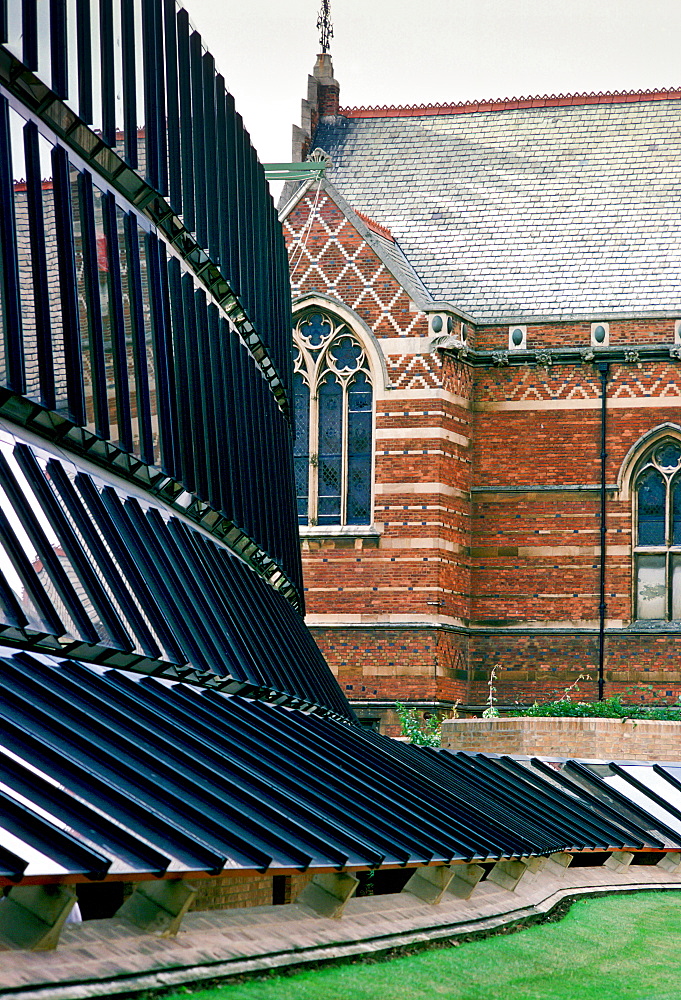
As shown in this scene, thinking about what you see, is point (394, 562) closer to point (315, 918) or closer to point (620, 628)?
point (620, 628)

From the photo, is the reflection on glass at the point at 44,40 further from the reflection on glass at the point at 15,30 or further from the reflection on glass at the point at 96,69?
the reflection on glass at the point at 96,69

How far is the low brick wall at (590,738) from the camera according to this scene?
974 inches

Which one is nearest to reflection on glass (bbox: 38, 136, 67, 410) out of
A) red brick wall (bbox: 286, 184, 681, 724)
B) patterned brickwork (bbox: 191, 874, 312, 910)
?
patterned brickwork (bbox: 191, 874, 312, 910)

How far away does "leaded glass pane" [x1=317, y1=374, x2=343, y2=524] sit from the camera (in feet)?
99.8

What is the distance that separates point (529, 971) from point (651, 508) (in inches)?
768

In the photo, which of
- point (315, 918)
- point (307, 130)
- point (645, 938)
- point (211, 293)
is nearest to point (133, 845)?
point (315, 918)

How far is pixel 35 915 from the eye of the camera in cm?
813

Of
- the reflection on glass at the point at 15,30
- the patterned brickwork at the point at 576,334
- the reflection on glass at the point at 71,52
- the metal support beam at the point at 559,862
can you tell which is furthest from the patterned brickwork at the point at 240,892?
the patterned brickwork at the point at 576,334

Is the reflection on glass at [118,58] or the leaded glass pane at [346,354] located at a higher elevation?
the reflection on glass at [118,58]

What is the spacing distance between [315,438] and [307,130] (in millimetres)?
8712

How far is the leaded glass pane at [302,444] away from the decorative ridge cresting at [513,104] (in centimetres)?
844

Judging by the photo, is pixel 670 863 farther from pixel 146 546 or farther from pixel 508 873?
pixel 146 546

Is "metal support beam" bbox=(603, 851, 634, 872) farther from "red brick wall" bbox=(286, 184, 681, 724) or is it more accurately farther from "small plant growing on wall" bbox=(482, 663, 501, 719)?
"red brick wall" bbox=(286, 184, 681, 724)

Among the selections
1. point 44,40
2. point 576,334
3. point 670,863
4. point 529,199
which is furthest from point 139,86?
point 529,199
